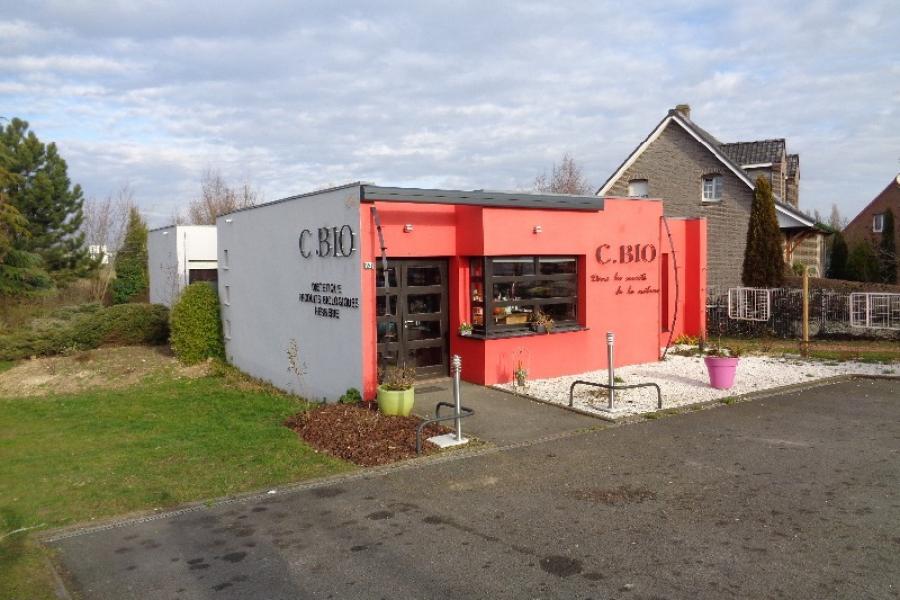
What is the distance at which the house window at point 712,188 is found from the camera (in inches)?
1070

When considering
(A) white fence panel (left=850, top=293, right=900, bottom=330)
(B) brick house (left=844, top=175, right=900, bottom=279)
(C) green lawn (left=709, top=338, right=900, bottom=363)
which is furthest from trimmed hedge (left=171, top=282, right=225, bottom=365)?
(B) brick house (left=844, top=175, right=900, bottom=279)

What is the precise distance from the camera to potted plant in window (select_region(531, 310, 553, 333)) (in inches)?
491

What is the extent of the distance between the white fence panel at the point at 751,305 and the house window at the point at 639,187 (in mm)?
10350

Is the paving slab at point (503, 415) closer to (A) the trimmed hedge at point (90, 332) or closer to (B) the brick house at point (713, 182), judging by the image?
(A) the trimmed hedge at point (90, 332)

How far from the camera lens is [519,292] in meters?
12.4

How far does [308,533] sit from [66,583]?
1.78 metres

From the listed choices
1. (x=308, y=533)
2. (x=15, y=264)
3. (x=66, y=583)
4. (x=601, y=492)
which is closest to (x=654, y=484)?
(x=601, y=492)

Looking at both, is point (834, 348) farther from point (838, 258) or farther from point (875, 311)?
point (838, 258)

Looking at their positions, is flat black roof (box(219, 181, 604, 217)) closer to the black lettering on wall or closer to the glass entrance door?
the black lettering on wall

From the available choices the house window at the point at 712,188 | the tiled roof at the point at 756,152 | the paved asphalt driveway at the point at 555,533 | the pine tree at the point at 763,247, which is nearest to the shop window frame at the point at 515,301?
the paved asphalt driveway at the point at 555,533

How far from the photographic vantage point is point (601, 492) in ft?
22.2

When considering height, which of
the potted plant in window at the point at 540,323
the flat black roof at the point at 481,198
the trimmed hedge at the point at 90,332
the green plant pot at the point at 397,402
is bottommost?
the green plant pot at the point at 397,402

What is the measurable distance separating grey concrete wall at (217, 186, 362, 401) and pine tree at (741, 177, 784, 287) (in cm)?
1469

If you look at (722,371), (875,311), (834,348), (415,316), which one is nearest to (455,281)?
(415,316)
